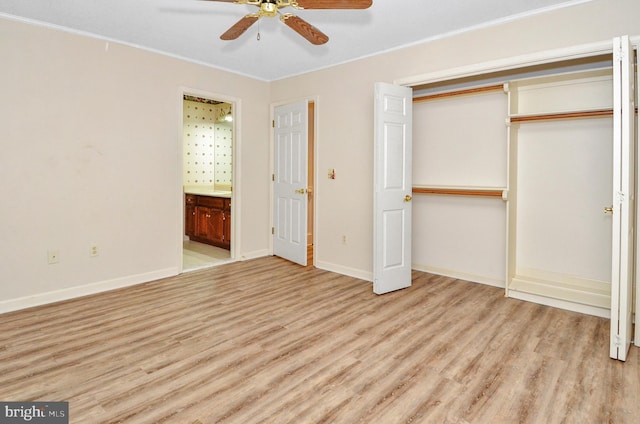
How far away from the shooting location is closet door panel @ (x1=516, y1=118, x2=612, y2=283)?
355 centimetres

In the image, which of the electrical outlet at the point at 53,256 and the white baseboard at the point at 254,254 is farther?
the white baseboard at the point at 254,254

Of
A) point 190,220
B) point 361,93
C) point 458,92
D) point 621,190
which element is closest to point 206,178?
point 190,220

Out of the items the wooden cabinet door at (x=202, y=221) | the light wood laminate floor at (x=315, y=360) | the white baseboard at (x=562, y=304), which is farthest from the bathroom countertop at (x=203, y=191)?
the white baseboard at (x=562, y=304)

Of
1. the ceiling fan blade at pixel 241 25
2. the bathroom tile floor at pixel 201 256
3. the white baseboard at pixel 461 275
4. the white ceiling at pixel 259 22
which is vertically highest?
the white ceiling at pixel 259 22

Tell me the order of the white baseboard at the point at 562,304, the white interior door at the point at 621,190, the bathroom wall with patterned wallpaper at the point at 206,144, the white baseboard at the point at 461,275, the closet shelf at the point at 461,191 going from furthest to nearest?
the bathroom wall with patterned wallpaper at the point at 206,144 → the white baseboard at the point at 461,275 → the closet shelf at the point at 461,191 → the white baseboard at the point at 562,304 → the white interior door at the point at 621,190

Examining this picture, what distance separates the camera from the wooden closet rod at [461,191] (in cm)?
399

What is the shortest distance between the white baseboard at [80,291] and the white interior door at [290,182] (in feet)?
4.98

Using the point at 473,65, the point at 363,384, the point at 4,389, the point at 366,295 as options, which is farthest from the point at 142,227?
the point at 473,65

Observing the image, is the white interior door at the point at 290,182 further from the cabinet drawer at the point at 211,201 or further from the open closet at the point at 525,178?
the open closet at the point at 525,178

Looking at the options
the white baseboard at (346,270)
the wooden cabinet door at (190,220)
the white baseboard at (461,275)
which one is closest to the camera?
the white baseboard at (461,275)

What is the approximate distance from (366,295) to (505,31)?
2.80 meters

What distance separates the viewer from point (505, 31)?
3.32m

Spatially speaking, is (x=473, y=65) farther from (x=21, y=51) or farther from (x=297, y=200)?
(x=21, y=51)

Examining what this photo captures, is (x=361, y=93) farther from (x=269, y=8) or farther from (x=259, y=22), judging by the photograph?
(x=269, y=8)
